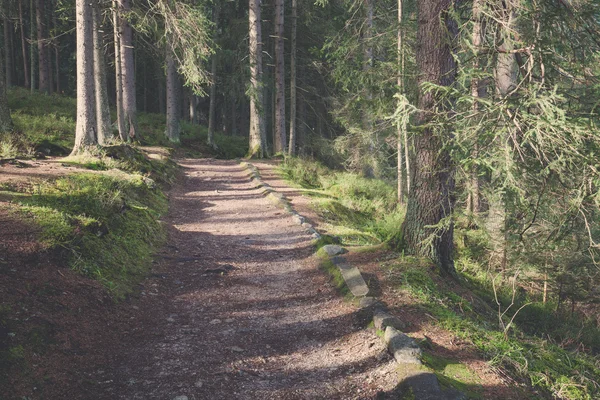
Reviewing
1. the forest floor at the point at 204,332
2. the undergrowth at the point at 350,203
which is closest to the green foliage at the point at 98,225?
the forest floor at the point at 204,332

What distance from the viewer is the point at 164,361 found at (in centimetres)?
406

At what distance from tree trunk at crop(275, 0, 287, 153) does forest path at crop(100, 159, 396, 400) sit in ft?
40.0

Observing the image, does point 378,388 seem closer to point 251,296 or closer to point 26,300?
point 251,296

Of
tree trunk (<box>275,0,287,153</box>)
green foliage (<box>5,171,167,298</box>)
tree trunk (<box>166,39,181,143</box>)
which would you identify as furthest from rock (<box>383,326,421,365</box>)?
tree trunk (<box>166,39,181,143</box>)

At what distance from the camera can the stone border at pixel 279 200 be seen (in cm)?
853

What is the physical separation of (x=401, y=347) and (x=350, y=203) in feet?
28.4

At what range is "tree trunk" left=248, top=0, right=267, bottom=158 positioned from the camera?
18375 mm

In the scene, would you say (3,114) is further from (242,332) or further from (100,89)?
(242,332)

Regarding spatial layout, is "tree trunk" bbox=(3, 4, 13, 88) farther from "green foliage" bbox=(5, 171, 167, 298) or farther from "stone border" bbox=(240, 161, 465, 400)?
"stone border" bbox=(240, 161, 465, 400)

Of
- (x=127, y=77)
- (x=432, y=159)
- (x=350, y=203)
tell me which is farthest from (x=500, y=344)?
(x=127, y=77)

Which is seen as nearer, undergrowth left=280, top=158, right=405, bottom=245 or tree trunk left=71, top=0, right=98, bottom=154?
undergrowth left=280, top=158, right=405, bottom=245

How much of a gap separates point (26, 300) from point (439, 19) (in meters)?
5.72

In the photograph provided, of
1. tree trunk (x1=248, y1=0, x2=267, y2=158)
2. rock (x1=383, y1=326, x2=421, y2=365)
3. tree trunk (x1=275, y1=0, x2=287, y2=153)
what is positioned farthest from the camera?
tree trunk (x1=275, y1=0, x2=287, y2=153)

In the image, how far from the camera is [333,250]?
691 cm
